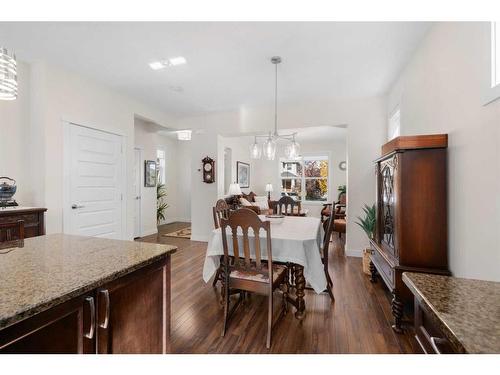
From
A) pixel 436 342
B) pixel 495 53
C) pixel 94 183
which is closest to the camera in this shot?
pixel 436 342

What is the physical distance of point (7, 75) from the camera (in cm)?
151

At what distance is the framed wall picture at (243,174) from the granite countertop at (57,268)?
20.0 feet

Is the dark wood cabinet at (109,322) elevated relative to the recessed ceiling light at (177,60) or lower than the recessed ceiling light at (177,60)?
lower

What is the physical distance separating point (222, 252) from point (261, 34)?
214 centimetres

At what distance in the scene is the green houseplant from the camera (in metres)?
6.48

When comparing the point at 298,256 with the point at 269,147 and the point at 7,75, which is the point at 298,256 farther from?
the point at 7,75

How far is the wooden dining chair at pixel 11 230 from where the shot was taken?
2.38 metres

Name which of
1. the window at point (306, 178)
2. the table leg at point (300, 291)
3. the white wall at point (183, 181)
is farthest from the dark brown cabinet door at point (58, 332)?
the window at point (306, 178)

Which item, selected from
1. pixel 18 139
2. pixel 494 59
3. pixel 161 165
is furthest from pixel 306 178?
pixel 18 139

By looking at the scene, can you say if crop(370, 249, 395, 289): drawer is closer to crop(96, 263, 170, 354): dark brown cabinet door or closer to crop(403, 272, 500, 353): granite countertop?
crop(403, 272, 500, 353): granite countertop

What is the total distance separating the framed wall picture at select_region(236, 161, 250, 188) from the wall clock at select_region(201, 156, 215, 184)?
2.42 m

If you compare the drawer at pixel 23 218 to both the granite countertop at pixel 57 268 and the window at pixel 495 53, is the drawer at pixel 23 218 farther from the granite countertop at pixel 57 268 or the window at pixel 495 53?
the window at pixel 495 53

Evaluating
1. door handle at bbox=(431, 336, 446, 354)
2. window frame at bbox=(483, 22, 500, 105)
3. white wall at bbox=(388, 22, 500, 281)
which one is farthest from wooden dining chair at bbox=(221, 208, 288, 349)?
window frame at bbox=(483, 22, 500, 105)

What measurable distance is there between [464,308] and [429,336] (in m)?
0.15
